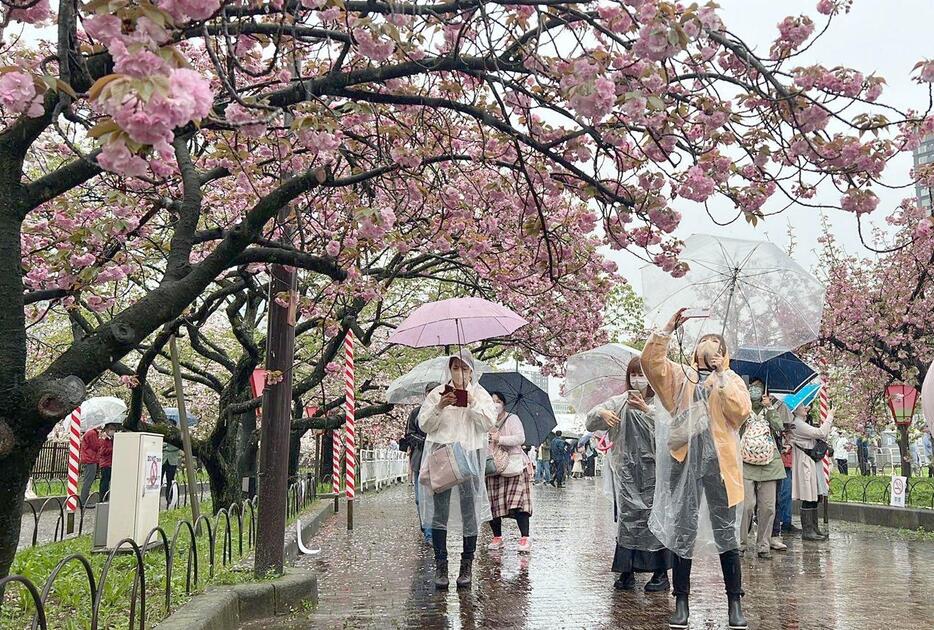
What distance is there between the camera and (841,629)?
632 centimetres

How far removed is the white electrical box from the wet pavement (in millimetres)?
1877

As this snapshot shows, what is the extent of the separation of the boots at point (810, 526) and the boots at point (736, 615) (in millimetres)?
7317

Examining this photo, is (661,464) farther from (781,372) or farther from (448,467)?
(781,372)

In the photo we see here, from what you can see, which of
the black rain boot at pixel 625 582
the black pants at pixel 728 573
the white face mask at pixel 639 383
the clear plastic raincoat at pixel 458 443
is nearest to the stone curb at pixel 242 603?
the clear plastic raincoat at pixel 458 443

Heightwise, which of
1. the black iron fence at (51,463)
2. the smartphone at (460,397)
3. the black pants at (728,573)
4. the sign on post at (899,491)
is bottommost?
the black pants at (728,573)

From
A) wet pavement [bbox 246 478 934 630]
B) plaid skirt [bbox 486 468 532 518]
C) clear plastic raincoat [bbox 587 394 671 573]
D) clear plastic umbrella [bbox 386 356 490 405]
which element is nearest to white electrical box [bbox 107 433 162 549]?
wet pavement [bbox 246 478 934 630]

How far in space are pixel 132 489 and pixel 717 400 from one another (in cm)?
594

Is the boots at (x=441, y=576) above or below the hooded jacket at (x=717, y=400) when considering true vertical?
below

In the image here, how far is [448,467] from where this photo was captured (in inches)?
314

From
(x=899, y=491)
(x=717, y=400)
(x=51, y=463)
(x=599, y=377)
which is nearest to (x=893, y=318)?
(x=899, y=491)

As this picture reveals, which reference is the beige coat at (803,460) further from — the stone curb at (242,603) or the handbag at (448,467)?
the stone curb at (242,603)

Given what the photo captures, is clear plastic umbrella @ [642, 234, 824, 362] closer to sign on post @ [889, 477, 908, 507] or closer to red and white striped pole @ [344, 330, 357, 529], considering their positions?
red and white striped pole @ [344, 330, 357, 529]

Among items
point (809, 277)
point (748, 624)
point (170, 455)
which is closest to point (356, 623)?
point (748, 624)

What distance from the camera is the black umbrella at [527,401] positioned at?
485 inches
